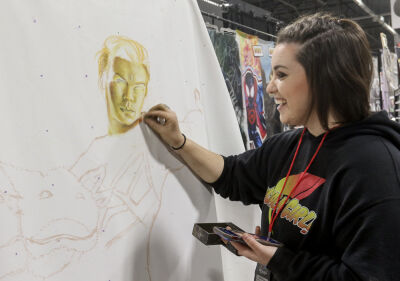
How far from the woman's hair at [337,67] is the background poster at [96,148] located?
0.35 meters

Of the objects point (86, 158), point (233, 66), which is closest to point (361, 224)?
point (86, 158)

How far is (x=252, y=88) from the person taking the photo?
240 cm

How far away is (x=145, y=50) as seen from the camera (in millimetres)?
1047

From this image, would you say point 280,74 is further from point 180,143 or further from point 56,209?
point 56,209

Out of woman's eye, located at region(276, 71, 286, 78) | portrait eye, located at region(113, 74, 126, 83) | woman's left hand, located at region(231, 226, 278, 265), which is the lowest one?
woman's left hand, located at region(231, 226, 278, 265)

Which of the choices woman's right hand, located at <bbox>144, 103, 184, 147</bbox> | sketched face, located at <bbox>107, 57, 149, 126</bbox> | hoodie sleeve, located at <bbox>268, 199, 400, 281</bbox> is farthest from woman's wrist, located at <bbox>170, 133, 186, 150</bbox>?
hoodie sleeve, located at <bbox>268, 199, 400, 281</bbox>

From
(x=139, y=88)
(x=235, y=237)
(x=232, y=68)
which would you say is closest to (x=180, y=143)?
(x=139, y=88)

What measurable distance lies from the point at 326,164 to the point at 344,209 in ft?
0.42

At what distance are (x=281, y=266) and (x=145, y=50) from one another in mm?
593

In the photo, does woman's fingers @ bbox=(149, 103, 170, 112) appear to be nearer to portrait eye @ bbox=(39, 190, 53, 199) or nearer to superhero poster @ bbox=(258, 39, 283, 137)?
portrait eye @ bbox=(39, 190, 53, 199)

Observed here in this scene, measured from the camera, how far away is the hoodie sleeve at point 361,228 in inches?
32.0

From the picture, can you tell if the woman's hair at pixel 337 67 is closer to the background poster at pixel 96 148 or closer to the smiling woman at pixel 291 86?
the smiling woman at pixel 291 86

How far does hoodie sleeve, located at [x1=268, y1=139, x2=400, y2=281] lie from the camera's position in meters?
0.81

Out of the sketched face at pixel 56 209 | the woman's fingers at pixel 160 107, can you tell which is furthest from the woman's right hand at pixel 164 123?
the sketched face at pixel 56 209
